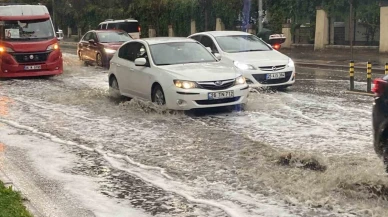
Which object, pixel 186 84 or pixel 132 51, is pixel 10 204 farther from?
pixel 132 51

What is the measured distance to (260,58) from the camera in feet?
49.7

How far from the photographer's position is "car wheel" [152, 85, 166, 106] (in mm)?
12170

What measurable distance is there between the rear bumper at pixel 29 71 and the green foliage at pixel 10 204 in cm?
1329

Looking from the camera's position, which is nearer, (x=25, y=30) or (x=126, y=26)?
(x=25, y=30)

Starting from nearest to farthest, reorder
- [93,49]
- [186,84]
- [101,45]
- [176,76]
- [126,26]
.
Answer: [186,84]
[176,76]
[101,45]
[93,49]
[126,26]

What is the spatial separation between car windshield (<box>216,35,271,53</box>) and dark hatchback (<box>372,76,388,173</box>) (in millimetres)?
9296

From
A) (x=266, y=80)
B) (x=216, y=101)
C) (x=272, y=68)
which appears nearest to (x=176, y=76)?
(x=216, y=101)

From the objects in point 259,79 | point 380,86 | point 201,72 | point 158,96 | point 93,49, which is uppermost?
point 380,86

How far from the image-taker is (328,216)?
584 cm

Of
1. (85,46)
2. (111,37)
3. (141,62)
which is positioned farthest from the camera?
(85,46)

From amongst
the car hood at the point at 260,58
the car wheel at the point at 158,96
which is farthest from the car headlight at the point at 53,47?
the car wheel at the point at 158,96

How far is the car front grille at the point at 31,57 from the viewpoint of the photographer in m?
19.4

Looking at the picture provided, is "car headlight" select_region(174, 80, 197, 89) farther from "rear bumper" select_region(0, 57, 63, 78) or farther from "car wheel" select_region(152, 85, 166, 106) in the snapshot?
"rear bumper" select_region(0, 57, 63, 78)

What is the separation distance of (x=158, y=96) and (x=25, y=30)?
9.11m
